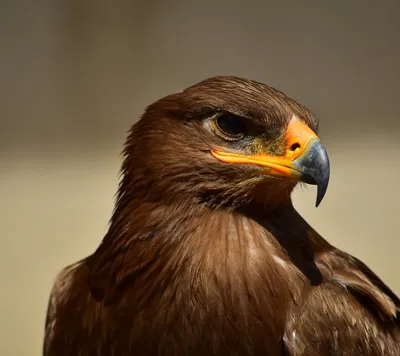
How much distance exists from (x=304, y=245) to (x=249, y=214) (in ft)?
0.37

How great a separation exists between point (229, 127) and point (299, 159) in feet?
0.41

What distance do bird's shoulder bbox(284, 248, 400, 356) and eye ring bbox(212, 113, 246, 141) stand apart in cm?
26

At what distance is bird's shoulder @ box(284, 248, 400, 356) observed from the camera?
881mm

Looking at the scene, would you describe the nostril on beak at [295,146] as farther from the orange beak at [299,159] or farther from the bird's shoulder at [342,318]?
the bird's shoulder at [342,318]

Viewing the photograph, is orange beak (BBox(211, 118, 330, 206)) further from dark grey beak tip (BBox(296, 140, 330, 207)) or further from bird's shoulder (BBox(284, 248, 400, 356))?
bird's shoulder (BBox(284, 248, 400, 356))

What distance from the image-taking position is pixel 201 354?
2.89 feet

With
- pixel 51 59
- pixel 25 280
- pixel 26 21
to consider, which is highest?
Answer: pixel 26 21

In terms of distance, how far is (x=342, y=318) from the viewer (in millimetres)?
901

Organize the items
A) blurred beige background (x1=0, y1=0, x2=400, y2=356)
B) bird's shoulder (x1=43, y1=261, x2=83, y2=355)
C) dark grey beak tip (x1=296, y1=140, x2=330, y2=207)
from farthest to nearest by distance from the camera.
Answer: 1. blurred beige background (x1=0, y1=0, x2=400, y2=356)
2. bird's shoulder (x1=43, y1=261, x2=83, y2=355)
3. dark grey beak tip (x1=296, y1=140, x2=330, y2=207)

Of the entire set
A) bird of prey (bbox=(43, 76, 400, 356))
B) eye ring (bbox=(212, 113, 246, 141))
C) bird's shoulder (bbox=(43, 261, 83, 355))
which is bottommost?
bird's shoulder (bbox=(43, 261, 83, 355))

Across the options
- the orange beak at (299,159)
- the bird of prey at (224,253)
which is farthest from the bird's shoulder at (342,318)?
the orange beak at (299,159)

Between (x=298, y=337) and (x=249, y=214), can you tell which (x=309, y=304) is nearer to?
(x=298, y=337)

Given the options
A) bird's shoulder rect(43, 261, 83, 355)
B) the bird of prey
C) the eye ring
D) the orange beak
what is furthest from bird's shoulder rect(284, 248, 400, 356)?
bird's shoulder rect(43, 261, 83, 355)

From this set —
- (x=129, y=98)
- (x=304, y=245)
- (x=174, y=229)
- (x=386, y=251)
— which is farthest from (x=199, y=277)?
(x=386, y=251)
